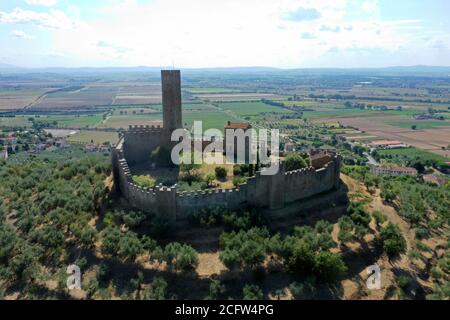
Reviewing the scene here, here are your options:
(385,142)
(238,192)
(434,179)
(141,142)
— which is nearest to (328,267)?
(238,192)

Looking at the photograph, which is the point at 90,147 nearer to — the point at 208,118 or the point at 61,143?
the point at 61,143

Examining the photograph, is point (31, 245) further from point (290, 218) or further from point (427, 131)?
point (427, 131)

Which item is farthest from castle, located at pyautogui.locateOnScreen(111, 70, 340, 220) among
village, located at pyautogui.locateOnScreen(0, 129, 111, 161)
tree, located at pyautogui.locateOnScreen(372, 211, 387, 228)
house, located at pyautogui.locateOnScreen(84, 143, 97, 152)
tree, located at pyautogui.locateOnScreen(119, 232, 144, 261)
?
house, located at pyautogui.locateOnScreen(84, 143, 97, 152)

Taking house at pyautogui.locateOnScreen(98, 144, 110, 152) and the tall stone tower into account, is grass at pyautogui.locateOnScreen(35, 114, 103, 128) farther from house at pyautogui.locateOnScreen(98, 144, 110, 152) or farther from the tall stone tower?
the tall stone tower

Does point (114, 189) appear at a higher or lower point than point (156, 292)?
higher

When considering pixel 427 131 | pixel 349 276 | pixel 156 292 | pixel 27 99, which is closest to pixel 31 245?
pixel 156 292
